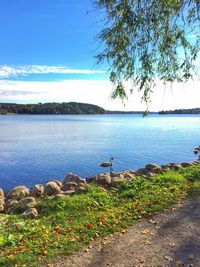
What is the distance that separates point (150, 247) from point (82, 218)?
254 cm

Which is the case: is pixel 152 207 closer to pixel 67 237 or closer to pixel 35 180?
pixel 67 237

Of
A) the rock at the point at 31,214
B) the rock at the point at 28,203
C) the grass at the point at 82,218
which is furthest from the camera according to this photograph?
the rock at the point at 28,203

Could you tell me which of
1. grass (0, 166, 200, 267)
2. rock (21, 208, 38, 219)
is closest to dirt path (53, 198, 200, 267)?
grass (0, 166, 200, 267)

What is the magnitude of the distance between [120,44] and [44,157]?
2903cm

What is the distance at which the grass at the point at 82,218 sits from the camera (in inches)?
314

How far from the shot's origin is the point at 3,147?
45500mm

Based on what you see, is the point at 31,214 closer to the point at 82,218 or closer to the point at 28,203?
the point at 28,203

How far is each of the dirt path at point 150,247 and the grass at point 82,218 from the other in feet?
1.26

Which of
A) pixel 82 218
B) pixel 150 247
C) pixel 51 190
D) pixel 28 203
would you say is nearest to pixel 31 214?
pixel 28 203

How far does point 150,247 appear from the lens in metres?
8.02

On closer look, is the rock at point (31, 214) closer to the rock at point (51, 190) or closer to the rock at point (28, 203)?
the rock at point (28, 203)

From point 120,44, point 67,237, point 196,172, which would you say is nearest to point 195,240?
point 67,237

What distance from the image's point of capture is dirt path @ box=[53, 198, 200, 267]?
24.0 ft

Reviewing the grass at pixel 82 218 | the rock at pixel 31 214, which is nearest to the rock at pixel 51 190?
the grass at pixel 82 218
